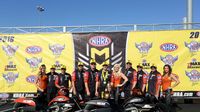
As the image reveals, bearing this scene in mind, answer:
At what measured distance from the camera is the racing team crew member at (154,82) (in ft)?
46.0

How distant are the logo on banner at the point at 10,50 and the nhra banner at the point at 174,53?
4.65m

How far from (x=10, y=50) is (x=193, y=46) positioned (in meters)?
7.22

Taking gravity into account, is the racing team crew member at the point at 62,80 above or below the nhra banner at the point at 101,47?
below

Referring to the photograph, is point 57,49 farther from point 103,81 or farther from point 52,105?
point 52,105

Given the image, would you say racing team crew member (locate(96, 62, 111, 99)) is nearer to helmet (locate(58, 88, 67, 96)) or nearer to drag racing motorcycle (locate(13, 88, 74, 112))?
helmet (locate(58, 88, 67, 96))

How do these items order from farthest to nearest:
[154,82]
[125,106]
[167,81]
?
[154,82] < [167,81] < [125,106]

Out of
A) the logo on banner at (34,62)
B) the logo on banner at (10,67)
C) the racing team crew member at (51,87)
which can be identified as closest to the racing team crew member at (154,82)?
the racing team crew member at (51,87)

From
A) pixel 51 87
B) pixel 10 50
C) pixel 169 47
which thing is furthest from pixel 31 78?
pixel 169 47

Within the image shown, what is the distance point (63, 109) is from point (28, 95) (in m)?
4.74

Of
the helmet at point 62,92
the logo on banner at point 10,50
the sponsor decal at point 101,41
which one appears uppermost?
the sponsor decal at point 101,41

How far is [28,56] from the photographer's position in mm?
17328

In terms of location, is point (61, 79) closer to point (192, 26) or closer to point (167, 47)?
point (167, 47)

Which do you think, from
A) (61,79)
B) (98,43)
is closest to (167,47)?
(98,43)

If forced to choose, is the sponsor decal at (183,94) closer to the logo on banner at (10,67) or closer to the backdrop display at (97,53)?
the backdrop display at (97,53)
